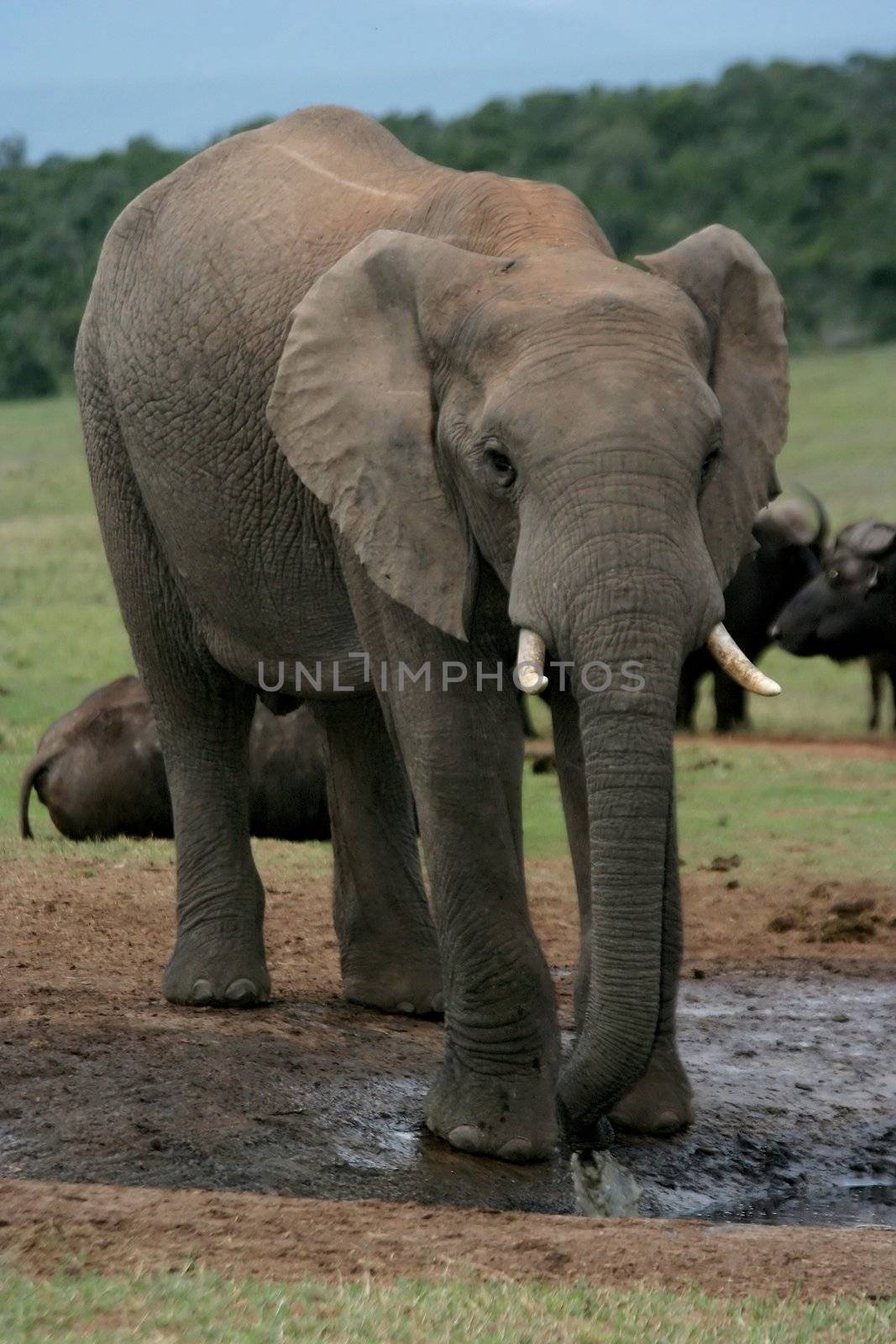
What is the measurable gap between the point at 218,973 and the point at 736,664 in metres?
2.82

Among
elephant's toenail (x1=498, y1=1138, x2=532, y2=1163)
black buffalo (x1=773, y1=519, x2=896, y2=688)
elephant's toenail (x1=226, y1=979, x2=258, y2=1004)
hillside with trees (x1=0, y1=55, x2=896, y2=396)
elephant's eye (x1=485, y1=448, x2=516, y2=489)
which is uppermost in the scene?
hillside with trees (x1=0, y1=55, x2=896, y2=396)

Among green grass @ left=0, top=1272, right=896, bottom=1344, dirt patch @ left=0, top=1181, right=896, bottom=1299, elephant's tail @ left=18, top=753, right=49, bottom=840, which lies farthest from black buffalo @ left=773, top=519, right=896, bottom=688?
green grass @ left=0, top=1272, right=896, bottom=1344

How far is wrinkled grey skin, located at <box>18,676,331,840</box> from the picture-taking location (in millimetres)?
10516

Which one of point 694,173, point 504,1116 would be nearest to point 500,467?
point 504,1116

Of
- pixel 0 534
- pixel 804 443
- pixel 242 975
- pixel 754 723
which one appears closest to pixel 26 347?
pixel 0 534

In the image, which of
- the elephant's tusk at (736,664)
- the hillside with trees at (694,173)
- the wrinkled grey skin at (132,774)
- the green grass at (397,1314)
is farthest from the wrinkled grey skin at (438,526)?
the hillside with trees at (694,173)

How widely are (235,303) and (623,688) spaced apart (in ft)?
7.86

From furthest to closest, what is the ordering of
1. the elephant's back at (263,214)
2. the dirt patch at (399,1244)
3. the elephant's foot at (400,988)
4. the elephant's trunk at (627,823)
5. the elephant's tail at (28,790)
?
the elephant's tail at (28,790) → the elephant's foot at (400,988) → the elephant's back at (263,214) → the elephant's trunk at (627,823) → the dirt patch at (399,1244)

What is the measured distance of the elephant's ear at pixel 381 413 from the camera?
5719 mm

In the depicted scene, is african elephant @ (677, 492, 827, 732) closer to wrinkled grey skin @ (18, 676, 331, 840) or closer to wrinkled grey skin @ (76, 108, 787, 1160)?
wrinkled grey skin @ (18, 676, 331, 840)

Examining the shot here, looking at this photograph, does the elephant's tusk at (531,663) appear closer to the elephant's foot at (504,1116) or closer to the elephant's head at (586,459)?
the elephant's head at (586,459)

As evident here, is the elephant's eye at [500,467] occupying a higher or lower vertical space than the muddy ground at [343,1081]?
higher

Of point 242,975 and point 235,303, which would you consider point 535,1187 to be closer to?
point 242,975

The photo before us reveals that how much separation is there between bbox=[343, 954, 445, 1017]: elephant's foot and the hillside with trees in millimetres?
34336
